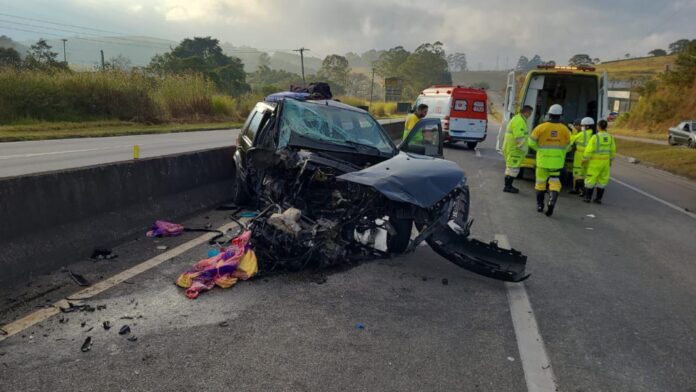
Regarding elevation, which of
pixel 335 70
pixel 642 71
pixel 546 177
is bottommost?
pixel 546 177

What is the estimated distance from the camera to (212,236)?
5723 millimetres

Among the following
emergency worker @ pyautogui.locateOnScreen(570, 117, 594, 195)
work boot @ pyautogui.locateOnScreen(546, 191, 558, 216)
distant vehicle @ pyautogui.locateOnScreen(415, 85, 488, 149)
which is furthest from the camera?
distant vehicle @ pyautogui.locateOnScreen(415, 85, 488, 149)

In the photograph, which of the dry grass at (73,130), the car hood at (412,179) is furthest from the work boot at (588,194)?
the dry grass at (73,130)

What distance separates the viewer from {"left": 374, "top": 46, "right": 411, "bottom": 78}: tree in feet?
429

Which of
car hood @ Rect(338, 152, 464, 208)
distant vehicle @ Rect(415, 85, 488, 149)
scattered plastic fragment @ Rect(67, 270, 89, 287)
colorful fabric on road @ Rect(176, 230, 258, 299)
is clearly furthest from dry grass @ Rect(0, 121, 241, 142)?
car hood @ Rect(338, 152, 464, 208)

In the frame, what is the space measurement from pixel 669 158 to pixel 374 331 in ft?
65.9

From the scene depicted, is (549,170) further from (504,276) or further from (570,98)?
(570,98)

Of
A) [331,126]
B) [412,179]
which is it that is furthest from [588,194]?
[412,179]

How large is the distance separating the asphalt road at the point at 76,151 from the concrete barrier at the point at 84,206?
4.18 meters

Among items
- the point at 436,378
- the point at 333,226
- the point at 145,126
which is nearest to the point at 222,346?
the point at 436,378

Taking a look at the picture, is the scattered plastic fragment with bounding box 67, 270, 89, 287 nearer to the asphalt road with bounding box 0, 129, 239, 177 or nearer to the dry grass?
the asphalt road with bounding box 0, 129, 239, 177

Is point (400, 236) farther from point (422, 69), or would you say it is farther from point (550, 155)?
point (422, 69)

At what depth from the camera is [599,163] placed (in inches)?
364

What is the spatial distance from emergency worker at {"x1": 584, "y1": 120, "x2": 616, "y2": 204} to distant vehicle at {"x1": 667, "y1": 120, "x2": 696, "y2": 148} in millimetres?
19556
